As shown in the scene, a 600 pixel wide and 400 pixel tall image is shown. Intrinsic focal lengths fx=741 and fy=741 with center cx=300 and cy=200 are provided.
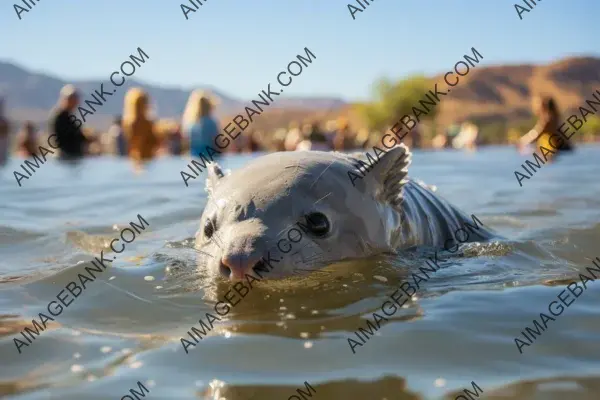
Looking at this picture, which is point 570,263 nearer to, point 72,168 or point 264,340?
point 264,340

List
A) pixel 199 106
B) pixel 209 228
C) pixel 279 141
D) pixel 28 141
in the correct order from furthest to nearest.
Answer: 1. pixel 279 141
2. pixel 28 141
3. pixel 199 106
4. pixel 209 228

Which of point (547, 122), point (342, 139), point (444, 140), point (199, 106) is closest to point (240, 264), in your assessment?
point (199, 106)

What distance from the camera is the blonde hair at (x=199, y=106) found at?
555 inches

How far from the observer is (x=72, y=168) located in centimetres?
1568

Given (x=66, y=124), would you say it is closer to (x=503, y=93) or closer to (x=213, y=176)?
(x=213, y=176)

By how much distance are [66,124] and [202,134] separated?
109 inches

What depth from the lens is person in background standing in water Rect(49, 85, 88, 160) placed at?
14.3 metres

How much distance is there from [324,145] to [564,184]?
8858mm

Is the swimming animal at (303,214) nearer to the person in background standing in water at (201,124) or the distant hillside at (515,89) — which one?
the person in background standing in water at (201,124)

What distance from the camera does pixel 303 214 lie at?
424 cm

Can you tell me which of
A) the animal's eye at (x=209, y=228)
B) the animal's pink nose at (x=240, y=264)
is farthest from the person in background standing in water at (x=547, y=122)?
the animal's pink nose at (x=240, y=264)

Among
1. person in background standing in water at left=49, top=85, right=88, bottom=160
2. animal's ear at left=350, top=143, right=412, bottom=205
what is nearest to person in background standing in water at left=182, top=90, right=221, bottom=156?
person in background standing in water at left=49, top=85, right=88, bottom=160

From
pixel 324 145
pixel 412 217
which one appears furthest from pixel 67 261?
pixel 324 145

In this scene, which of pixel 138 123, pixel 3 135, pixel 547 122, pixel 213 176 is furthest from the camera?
pixel 138 123
